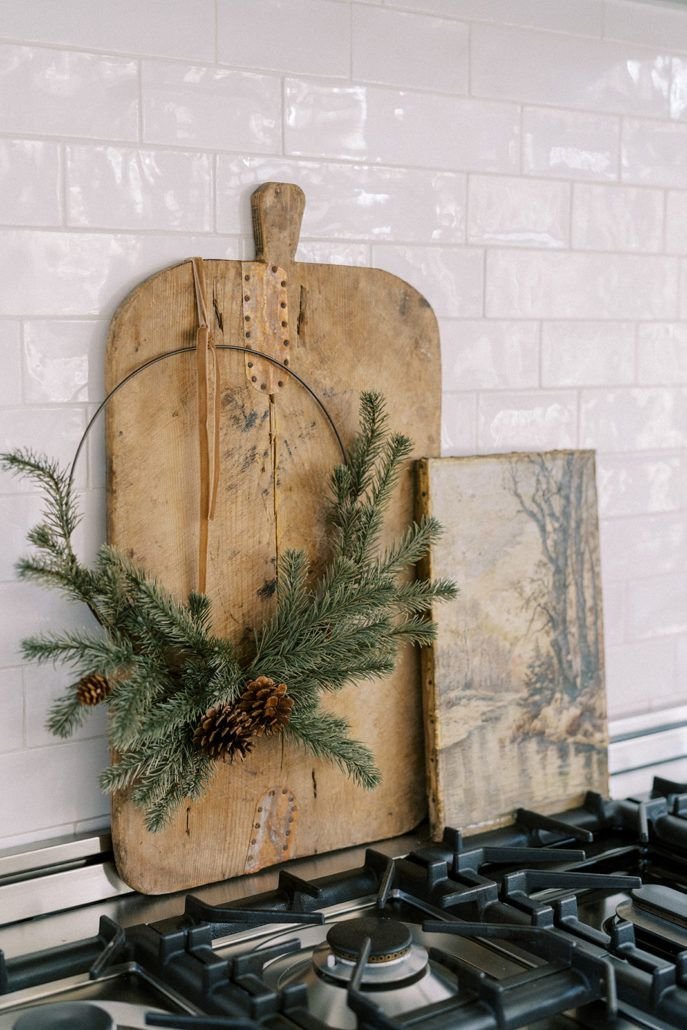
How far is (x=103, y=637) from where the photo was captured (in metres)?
1.05

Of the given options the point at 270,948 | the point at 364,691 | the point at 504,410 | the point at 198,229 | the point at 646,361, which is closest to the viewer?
the point at 270,948

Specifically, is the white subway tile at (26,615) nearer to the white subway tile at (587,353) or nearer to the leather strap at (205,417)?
the leather strap at (205,417)

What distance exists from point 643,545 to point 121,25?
86 centimetres

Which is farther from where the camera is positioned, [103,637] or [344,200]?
[344,200]

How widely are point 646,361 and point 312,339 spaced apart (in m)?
0.50

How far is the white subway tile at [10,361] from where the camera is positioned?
1030 mm

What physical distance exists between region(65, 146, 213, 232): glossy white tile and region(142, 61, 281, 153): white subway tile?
22 millimetres

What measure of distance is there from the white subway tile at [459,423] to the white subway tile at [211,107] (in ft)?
1.09

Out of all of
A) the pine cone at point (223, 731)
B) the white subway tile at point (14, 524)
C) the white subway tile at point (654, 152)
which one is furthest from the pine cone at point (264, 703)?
the white subway tile at point (654, 152)

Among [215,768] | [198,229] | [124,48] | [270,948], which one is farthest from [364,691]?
[124,48]

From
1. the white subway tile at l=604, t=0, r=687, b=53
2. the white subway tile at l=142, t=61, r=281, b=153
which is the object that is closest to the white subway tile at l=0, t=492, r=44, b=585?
the white subway tile at l=142, t=61, r=281, b=153

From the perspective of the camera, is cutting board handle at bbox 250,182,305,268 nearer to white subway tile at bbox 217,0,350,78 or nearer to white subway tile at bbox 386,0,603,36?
white subway tile at bbox 217,0,350,78

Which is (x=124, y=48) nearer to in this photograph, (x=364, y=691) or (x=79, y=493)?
(x=79, y=493)

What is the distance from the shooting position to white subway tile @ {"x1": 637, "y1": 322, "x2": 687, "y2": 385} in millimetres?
1459
